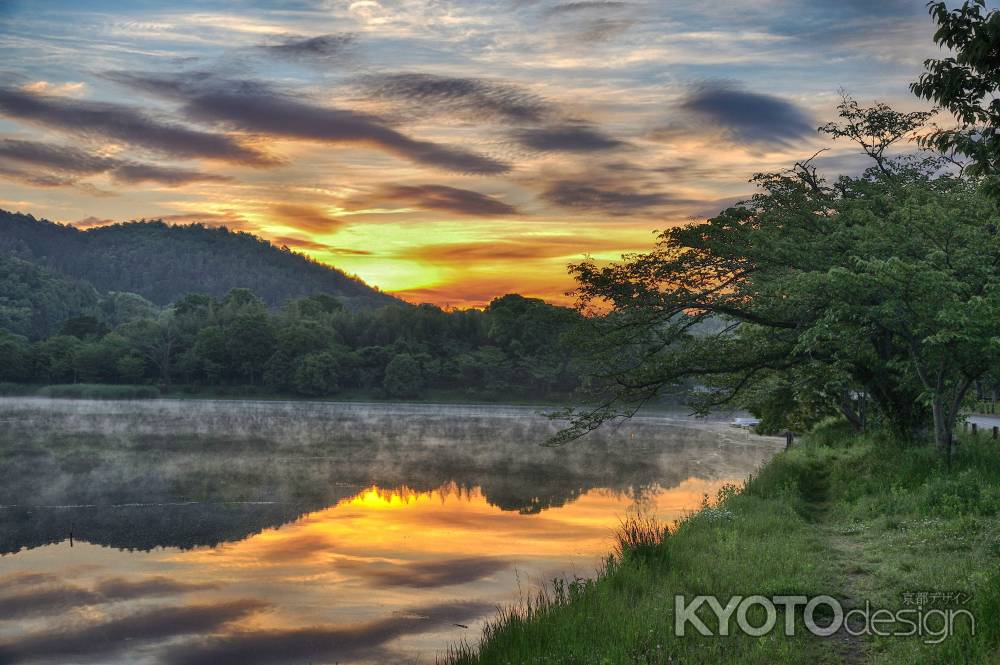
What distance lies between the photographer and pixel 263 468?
40500 millimetres

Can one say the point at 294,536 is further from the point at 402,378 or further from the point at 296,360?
the point at 296,360

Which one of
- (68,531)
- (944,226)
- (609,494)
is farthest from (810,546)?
(68,531)

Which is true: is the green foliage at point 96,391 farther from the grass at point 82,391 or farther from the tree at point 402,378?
the tree at point 402,378

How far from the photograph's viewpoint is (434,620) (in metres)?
16.0

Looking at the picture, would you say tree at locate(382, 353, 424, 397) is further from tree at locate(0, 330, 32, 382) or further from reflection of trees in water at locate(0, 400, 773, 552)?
reflection of trees in water at locate(0, 400, 773, 552)

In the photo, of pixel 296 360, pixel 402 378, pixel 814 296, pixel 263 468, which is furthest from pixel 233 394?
pixel 814 296

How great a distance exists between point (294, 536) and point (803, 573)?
1571 cm

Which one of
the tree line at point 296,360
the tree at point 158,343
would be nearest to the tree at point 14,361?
the tree line at point 296,360

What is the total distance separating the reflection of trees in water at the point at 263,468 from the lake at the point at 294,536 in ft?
0.54

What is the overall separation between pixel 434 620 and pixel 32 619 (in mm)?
7780

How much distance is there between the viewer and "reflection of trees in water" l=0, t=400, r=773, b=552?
2677 cm

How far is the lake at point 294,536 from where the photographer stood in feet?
49.9

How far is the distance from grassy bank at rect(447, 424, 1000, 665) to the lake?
294 cm

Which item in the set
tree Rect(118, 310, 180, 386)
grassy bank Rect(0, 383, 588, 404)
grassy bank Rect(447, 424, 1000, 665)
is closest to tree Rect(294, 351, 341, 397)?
grassy bank Rect(0, 383, 588, 404)
